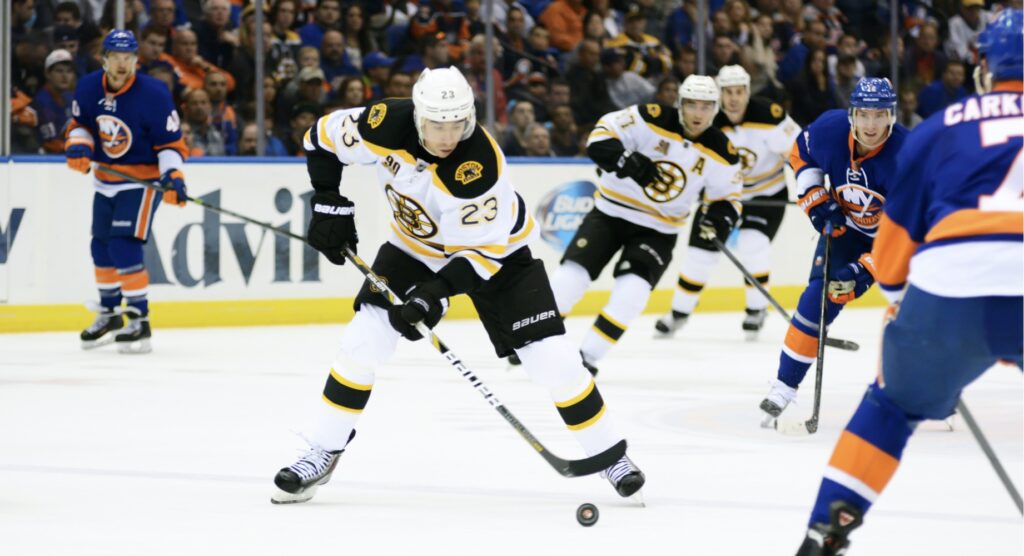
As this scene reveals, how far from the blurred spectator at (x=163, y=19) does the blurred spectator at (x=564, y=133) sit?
2.20 meters

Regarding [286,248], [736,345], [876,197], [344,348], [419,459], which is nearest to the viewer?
[344,348]

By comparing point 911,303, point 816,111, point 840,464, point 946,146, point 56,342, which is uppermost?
point 946,146

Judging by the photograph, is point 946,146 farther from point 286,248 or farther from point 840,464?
point 286,248

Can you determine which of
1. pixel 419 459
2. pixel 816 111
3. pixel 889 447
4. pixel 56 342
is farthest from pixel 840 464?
pixel 816 111

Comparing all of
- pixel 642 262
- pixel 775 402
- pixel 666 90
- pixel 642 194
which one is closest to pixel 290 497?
pixel 775 402

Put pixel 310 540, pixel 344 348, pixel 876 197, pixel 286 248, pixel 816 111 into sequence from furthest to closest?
pixel 816 111 → pixel 286 248 → pixel 876 197 → pixel 344 348 → pixel 310 540

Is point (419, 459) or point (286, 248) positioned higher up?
point (419, 459)

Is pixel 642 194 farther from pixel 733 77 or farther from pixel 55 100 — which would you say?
pixel 55 100

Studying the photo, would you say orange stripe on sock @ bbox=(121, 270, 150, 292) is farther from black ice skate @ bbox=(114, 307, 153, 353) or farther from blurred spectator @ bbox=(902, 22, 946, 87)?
Result: blurred spectator @ bbox=(902, 22, 946, 87)

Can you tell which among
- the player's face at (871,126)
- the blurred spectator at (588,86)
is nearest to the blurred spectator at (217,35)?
the blurred spectator at (588,86)

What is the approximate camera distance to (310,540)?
10.4ft

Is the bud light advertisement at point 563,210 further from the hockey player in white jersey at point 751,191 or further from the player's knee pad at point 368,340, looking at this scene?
the player's knee pad at point 368,340

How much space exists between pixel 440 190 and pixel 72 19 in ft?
14.6

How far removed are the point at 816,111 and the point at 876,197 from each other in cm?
514
